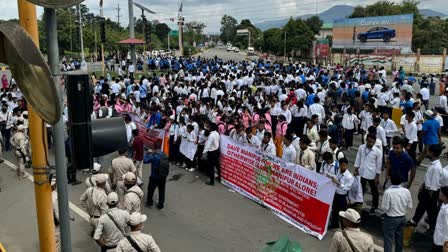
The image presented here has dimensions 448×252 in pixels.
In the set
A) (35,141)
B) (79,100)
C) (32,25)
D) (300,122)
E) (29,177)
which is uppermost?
(32,25)

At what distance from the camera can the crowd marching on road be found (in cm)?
581

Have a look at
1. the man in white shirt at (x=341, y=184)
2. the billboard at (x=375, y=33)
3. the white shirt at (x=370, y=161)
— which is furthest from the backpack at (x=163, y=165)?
the billboard at (x=375, y=33)

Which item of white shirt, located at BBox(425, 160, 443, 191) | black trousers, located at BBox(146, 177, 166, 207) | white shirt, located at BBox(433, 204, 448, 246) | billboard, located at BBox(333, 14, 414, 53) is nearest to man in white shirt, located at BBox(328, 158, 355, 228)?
white shirt, located at BBox(425, 160, 443, 191)

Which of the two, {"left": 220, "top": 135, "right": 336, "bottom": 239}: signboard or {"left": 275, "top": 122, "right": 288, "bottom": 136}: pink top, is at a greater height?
{"left": 275, "top": 122, "right": 288, "bottom": 136}: pink top

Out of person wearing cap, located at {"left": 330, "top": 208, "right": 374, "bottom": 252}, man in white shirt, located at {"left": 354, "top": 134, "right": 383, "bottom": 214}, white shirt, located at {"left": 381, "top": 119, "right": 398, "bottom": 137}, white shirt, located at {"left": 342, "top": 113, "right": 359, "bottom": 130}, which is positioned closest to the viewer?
person wearing cap, located at {"left": 330, "top": 208, "right": 374, "bottom": 252}

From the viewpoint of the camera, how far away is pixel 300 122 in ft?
44.3

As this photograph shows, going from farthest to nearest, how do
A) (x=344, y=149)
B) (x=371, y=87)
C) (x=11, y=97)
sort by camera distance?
(x=371, y=87) → (x=11, y=97) → (x=344, y=149)

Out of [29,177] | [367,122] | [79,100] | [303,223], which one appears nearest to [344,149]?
[367,122]

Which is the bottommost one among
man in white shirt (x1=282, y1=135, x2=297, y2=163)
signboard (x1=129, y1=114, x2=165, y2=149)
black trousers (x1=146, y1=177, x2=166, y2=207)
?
black trousers (x1=146, y1=177, x2=166, y2=207)

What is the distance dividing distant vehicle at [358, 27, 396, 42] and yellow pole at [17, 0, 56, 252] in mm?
44657

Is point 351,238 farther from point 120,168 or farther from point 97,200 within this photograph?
point 120,168

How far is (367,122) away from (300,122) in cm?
231

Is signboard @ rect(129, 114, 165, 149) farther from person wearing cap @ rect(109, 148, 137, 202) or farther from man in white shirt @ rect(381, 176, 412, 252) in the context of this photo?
man in white shirt @ rect(381, 176, 412, 252)

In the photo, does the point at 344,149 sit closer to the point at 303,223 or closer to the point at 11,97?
the point at 303,223
